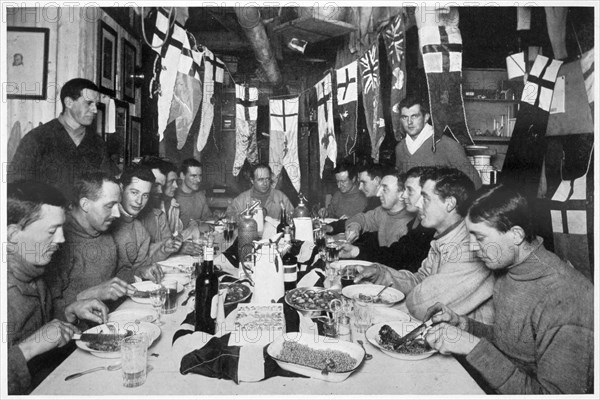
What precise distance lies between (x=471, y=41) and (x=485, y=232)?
2.21ft

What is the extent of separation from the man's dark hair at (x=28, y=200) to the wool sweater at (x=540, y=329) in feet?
4.72

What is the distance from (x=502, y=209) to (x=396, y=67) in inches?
29.6

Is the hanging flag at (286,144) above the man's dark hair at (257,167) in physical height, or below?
above

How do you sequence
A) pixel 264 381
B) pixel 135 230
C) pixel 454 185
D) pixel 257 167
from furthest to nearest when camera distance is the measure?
pixel 135 230
pixel 257 167
pixel 454 185
pixel 264 381

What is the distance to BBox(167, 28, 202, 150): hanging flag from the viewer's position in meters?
1.68

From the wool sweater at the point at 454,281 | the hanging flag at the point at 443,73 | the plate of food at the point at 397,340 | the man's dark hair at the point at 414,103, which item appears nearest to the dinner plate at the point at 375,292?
the wool sweater at the point at 454,281

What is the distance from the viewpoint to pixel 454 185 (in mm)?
1620

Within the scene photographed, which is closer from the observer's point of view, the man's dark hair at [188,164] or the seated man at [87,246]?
the seated man at [87,246]

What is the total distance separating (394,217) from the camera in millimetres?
2039

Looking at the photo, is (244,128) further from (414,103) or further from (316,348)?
(316,348)

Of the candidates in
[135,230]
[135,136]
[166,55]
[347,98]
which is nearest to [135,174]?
[135,136]

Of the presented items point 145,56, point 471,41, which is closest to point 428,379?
point 471,41

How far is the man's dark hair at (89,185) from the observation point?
1.55 meters

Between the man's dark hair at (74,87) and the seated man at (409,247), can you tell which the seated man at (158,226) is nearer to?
the man's dark hair at (74,87)
